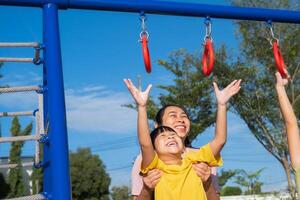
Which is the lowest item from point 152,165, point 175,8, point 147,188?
point 147,188

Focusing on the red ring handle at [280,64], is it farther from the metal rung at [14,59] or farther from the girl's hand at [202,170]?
the metal rung at [14,59]

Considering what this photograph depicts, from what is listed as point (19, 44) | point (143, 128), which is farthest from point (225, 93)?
point (19, 44)

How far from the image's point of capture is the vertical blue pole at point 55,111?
2.60 metres

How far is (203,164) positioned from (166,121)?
1.37 ft

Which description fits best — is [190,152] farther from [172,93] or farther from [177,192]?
[172,93]

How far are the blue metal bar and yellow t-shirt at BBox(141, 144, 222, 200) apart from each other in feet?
2.90

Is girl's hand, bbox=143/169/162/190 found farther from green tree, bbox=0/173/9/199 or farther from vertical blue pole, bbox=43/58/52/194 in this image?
green tree, bbox=0/173/9/199

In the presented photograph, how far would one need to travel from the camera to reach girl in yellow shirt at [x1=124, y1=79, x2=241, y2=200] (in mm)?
2629

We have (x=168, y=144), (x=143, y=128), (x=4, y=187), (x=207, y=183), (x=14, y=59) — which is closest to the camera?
(x=143, y=128)

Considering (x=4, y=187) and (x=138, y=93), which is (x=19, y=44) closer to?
(x=138, y=93)

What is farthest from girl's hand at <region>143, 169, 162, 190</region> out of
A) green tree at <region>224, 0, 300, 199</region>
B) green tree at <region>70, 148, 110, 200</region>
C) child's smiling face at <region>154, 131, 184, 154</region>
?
green tree at <region>70, 148, 110, 200</region>

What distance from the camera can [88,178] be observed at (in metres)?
26.0

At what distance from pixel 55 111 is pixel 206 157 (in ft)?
2.63

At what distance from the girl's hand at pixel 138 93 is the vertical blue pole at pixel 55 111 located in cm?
34
